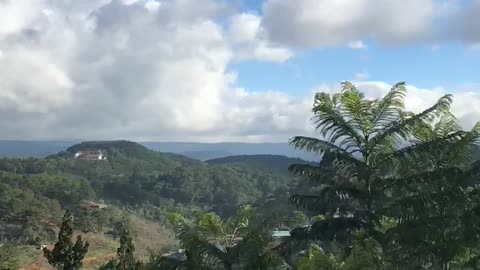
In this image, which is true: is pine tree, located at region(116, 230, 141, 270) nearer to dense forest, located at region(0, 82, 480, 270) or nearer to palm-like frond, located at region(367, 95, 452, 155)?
dense forest, located at region(0, 82, 480, 270)

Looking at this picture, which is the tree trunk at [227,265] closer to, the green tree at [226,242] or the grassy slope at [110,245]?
the green tree at [226,242]

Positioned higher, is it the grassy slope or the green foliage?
the green foliage

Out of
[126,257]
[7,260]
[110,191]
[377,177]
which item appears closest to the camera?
[377,177]

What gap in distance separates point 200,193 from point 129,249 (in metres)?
102

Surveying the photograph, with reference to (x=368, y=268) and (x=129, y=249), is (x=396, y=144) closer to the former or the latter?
(x=368, y=268)

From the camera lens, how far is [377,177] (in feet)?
32.2

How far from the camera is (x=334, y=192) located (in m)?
9.95

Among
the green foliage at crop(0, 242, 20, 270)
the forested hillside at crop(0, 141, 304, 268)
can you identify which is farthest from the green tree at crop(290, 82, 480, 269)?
the forested hillside at crop(0, 141, 304, 268)

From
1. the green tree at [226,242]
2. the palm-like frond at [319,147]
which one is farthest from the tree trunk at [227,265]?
the palm-like frond at [319,147]

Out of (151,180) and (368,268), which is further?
(151,180)

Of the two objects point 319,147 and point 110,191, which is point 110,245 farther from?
point 319,147

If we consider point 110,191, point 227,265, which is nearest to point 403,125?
point 227,265

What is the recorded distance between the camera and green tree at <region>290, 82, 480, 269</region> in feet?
32.5

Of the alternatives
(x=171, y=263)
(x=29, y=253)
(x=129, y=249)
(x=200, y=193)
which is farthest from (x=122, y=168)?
(x=171, y=263)
